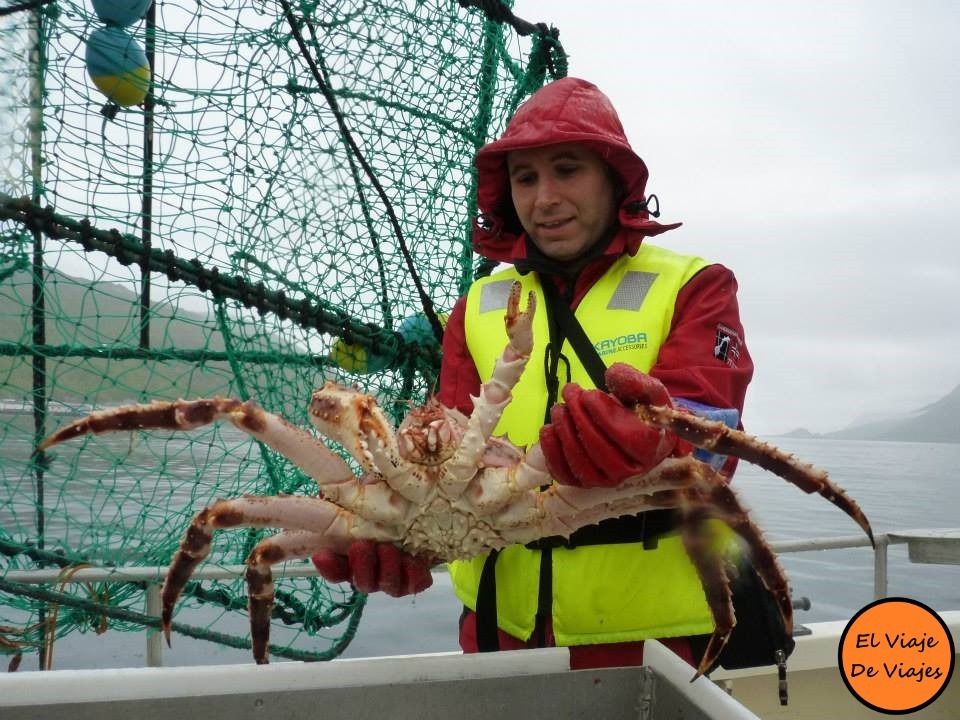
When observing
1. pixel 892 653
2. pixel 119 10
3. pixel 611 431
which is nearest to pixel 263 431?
pixel 611 431

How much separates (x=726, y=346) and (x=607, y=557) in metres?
0.65

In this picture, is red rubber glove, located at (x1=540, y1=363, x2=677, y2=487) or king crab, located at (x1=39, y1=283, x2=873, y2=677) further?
A: king crab, located at (x1=39, y1=283, x2=873, y2=677)

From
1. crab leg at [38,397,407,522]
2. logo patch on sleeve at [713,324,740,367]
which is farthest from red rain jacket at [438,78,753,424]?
crab leg at [38,397,407,522]

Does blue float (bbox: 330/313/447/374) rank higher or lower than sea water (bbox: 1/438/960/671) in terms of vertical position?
higher

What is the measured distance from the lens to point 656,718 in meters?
1.23

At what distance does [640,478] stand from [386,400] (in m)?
1.54

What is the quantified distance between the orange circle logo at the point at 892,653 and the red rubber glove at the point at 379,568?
137 centimetres

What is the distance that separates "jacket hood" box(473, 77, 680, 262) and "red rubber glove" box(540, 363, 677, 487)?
2.52 ft

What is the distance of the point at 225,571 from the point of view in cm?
259

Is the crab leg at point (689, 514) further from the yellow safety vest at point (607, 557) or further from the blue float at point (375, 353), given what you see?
the blue float at point (375, 353)

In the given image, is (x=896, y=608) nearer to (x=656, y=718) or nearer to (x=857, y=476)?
(x=656, y=718)

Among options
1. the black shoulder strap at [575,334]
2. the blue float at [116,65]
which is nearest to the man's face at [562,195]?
the black shoulder strap at [575,334]

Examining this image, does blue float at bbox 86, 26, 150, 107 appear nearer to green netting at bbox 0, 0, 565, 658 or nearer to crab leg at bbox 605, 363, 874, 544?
green netting at bbox 0, 0, 565, 658

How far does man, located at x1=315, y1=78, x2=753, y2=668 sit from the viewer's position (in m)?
1.80
